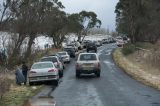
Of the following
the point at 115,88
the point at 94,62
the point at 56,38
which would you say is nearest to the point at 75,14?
the point at 56,38

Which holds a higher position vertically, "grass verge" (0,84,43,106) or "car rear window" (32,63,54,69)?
"car rear window" (32,63,54,69)

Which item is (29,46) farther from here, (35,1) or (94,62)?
(94,62)

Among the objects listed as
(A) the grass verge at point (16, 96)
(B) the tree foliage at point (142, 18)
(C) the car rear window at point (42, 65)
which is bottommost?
(A) the grass verge at point (16, 96)

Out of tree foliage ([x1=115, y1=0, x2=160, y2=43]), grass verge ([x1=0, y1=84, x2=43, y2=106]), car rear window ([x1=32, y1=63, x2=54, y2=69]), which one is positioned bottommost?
grass verge ([x1=0, y1=84, x2=43, y2=106])

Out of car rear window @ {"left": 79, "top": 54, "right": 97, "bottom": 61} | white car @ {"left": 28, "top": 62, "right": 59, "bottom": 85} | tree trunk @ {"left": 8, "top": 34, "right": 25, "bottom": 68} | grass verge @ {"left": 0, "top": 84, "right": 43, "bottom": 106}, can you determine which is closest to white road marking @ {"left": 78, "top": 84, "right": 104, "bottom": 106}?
grass verge @ {"left": 0, "top": 84, "right": 43, "bottom": 106}

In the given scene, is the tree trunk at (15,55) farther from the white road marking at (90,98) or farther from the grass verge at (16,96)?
the white road marking at (90,98)

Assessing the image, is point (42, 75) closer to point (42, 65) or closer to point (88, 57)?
point (42, 65)

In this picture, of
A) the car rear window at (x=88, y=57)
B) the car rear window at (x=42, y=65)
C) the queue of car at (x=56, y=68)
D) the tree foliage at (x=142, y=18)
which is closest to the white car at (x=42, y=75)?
the queue of car at (x=56, y=68)

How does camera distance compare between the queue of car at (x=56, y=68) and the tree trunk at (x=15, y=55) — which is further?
the tree trunk at (x=15, y=55)

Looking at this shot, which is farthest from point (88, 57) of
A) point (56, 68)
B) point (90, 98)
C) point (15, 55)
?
point (90, 98)

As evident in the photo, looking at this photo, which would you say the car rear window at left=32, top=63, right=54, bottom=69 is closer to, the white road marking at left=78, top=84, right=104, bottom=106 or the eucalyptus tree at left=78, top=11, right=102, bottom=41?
the white road marking at left=78, top=84, right=104, bottom=106

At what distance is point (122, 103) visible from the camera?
20844 mm

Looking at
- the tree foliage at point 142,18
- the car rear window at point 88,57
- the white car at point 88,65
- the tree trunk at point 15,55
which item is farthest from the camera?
the tree foliage at point 142,18

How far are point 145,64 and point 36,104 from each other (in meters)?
33.8
